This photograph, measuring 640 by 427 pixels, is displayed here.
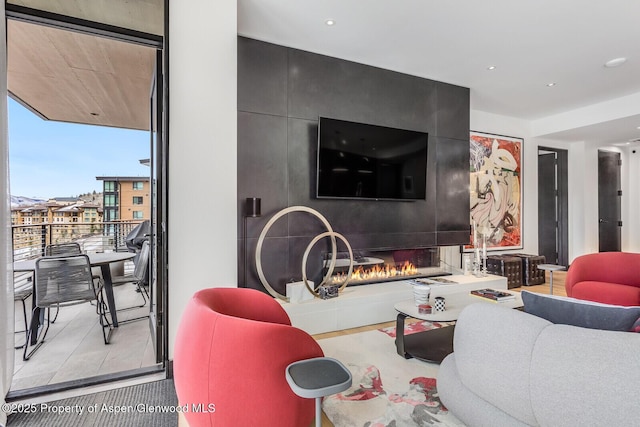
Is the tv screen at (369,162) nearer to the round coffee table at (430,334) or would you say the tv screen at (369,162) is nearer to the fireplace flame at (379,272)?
the fireplace flame at (379,272)

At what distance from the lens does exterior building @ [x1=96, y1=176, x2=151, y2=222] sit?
5.39 m

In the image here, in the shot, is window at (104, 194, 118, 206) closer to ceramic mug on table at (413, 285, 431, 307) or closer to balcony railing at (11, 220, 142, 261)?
balcony railing at (11, 220, 142, 261)

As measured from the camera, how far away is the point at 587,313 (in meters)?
1.41

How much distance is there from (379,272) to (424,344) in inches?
53.6

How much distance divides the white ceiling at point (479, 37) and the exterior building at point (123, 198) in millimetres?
3468

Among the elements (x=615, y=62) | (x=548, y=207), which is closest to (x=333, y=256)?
(x=615, y=62)

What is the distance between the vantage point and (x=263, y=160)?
3.39 m

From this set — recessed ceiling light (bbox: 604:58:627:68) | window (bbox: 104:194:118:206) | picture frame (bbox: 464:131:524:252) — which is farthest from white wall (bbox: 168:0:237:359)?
recessed ceiling light (bbox: 604:58:627:68)

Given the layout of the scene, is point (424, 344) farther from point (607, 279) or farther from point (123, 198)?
point (123, 198)

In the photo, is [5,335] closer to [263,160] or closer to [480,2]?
[263,160]

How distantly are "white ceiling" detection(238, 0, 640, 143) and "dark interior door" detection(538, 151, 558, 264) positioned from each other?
211cm

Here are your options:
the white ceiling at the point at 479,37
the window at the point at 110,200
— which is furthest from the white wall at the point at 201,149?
the window at the point at 110,200

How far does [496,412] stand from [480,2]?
10.1ft

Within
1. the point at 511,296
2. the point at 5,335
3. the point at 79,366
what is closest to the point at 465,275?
the point at 511,296
